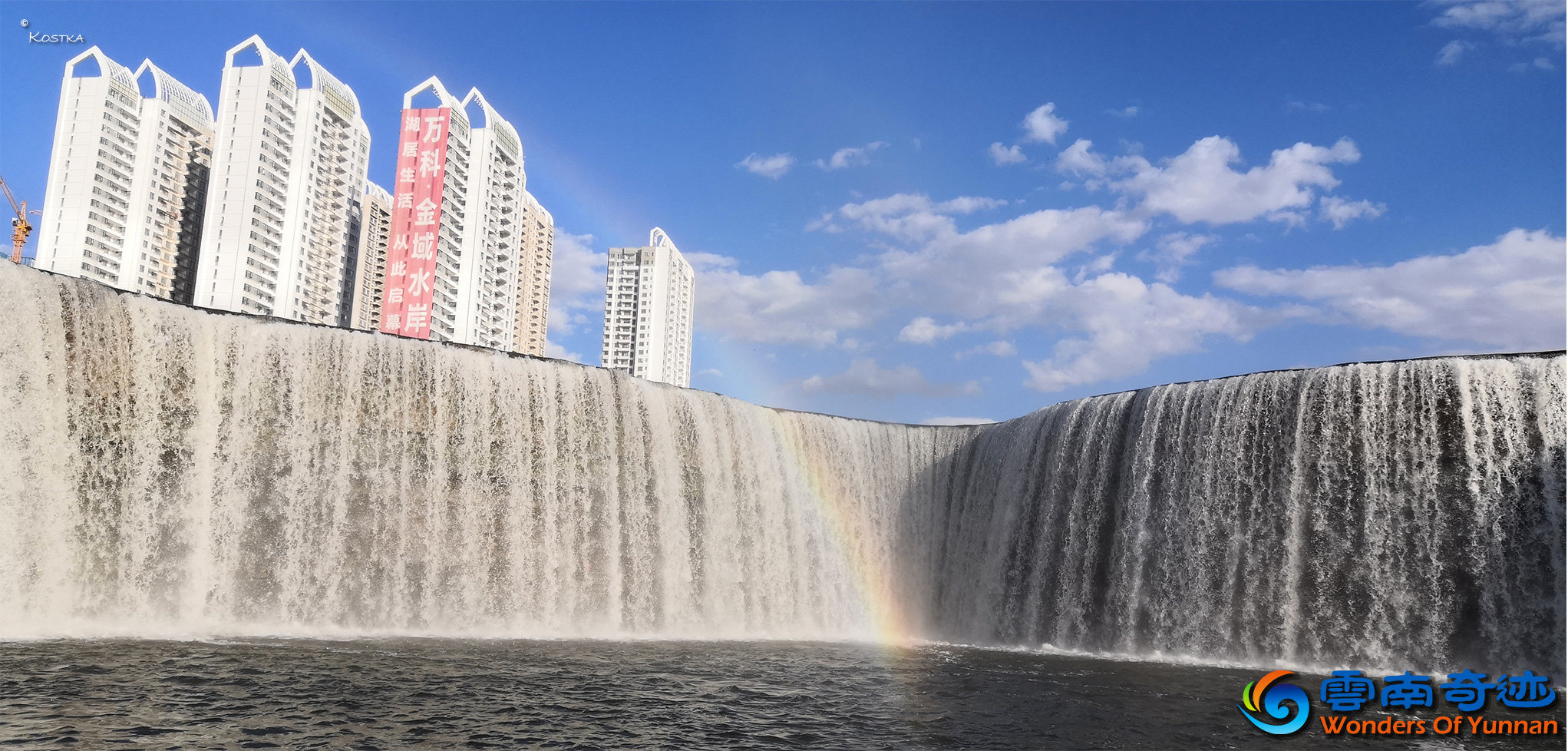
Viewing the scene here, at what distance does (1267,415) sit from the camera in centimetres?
Result: 1905

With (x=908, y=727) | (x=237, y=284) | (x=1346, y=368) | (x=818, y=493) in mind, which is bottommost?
(x=908, y=727)

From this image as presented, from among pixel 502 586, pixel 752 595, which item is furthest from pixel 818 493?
pixel 502 586

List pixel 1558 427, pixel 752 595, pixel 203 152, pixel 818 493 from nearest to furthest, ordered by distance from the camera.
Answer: pixel 1558 427, pixel 752 595, pixel 818 493, pixel 203 152

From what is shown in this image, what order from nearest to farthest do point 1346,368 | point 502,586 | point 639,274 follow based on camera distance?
point 1346,368
point 502,586
point 639,274

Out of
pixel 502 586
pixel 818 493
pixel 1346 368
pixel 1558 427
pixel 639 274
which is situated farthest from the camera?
pixel 639 274

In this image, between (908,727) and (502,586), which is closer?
(908,727)

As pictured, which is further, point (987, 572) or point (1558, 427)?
point (987, 572)

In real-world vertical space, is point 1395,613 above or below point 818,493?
below

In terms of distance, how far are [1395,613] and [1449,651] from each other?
93cm

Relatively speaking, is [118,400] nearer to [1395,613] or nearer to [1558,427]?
[1395,613]

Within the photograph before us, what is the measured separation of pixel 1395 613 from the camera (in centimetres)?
1667

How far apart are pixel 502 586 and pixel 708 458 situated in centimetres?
594

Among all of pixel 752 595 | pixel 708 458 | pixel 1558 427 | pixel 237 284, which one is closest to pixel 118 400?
pixel 708 458

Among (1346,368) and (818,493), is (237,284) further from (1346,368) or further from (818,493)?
(1346,368)
